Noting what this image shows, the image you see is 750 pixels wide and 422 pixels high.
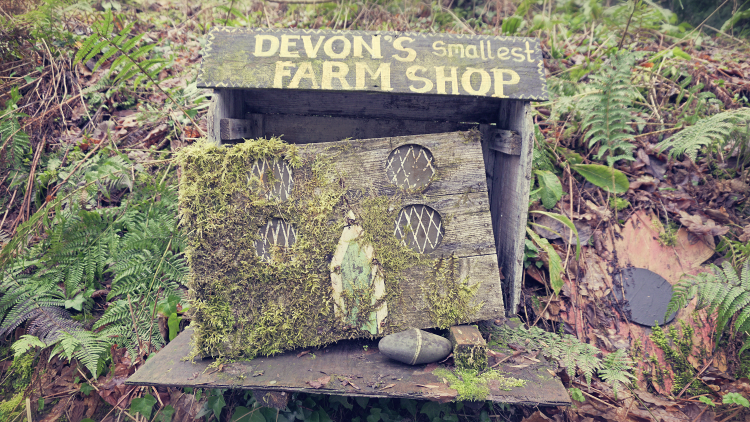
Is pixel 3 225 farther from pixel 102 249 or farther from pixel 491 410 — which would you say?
pixel 491 410

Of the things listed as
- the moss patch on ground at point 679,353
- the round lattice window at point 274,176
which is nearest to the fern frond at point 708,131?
the moss patch on ground at point 679,353

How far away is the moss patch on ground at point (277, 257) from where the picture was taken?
2.05 meters

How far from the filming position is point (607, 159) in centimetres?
337

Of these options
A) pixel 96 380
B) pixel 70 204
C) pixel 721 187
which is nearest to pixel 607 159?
pixel 721 187

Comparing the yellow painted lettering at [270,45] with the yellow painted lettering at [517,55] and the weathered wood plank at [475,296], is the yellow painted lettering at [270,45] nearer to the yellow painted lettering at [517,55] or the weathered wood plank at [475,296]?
the yellow painted lettering at [517,55]

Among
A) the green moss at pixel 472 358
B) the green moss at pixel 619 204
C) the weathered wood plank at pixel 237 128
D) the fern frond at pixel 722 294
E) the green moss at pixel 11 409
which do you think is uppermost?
the weathered wood plank at pixel 237 128

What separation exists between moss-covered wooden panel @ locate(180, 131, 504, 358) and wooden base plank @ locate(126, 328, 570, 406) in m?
0.10

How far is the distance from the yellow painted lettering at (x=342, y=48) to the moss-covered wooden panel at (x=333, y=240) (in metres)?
0.59

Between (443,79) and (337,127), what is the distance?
1.15 metres

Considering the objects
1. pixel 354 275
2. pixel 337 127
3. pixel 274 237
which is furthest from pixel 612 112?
pixel 274 237

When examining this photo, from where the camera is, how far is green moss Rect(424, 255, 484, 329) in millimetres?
2201

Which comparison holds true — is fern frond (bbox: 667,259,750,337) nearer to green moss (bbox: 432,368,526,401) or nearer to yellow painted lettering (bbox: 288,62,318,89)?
green moss (bbox: 432,368,526,401)

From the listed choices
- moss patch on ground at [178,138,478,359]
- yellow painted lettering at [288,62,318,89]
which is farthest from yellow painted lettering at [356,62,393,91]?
moss patch on ground at [178,138,478,359]

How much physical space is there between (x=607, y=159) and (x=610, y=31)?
259 cm
